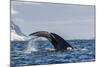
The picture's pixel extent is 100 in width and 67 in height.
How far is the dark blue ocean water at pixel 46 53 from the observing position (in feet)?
11.1

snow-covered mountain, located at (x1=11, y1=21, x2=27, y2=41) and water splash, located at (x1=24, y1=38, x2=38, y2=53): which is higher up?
snow-covered mountain, located at (x1=11, y1=21, x2=27, y2=41)

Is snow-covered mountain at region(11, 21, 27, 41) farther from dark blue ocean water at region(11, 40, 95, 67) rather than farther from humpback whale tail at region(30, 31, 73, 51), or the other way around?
humpback whale tail at region(30, 31, 73, 51)

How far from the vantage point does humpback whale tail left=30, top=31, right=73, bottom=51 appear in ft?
11.6

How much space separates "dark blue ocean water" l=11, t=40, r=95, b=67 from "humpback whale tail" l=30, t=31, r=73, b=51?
0.20 feet

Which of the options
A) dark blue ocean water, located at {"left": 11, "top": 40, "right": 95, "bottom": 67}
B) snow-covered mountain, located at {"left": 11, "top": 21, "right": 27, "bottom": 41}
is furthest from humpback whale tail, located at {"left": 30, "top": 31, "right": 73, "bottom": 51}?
snow-covered mountain, located at {"left": 11, "top": 21, "right": 27, "bottom": 41}

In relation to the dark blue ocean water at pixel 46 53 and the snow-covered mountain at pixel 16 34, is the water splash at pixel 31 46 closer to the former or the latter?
the dark blue ocean water at pixel 46 53

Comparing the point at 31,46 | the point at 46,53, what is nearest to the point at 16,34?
the point at 31,46

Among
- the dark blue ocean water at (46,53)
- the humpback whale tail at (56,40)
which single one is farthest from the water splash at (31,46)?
the humpback whale tail at (56,40)

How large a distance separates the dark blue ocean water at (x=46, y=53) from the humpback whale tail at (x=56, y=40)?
60mm

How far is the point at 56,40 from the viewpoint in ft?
11.9

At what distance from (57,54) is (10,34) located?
757 millimetres

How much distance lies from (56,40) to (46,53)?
0.83 feet

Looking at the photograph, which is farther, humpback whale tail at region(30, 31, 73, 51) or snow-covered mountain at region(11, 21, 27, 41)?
humpback whale tail at region(30, 31, 73, 51)
